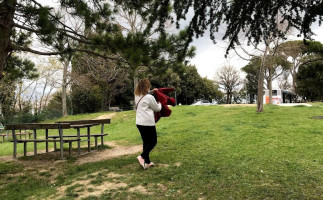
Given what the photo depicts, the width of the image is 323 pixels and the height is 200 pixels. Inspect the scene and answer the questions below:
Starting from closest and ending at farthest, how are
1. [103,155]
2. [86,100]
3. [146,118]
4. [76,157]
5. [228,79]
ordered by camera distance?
[146,118], [76,157], [103,155], [86,100], [228,79]

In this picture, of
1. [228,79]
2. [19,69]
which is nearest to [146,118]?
[19,69]

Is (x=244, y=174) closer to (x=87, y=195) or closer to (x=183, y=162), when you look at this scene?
(x=183, y=162)

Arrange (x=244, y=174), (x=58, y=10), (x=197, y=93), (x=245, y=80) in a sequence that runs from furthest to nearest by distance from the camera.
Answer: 1. (x=245, y=80)
2. (x=197, y=93)
3. (x=58, y=10)
4. (x=244, y=174)

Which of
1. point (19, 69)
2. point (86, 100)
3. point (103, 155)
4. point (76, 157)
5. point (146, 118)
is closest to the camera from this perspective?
point (146, 118)

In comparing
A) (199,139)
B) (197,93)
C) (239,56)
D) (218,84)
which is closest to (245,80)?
(218,84)

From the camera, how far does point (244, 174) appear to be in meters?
4.95

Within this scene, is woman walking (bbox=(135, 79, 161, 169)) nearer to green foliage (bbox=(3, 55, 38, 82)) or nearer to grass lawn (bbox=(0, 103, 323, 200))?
grass lawn (bbox=(0, 103, 323, 200))

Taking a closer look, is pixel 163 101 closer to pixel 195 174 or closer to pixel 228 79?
pixel 195 174

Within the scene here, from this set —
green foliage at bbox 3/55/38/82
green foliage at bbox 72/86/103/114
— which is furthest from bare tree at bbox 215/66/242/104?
green foliage at bbox 3/55/38/82

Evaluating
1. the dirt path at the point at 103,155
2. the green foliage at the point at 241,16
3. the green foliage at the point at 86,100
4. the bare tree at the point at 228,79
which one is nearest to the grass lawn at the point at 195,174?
the dirt path at the point at 103,155

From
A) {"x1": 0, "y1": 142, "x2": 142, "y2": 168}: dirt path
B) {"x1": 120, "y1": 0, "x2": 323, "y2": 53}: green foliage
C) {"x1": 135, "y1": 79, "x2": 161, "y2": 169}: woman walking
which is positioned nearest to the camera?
{"x1": 120, "y1": 0, "x2": 323, "y2": 53}: green foliage

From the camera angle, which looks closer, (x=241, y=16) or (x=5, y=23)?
(x=241, y=16)

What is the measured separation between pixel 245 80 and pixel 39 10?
166ft

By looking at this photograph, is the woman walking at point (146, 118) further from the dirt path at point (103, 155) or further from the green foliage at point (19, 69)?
the green foliage at point (19, 69)
